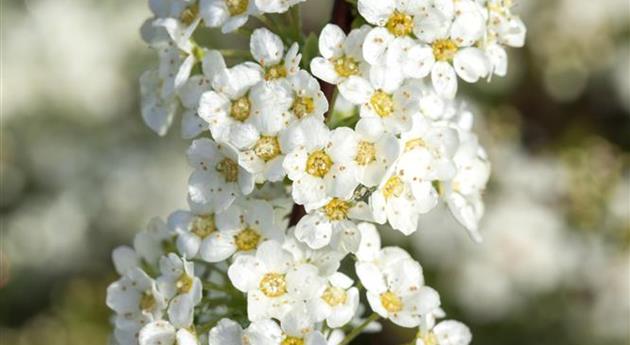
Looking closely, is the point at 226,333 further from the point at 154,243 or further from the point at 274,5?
the point at 274,5

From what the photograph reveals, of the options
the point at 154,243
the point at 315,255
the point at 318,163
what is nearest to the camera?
the point at 318,163

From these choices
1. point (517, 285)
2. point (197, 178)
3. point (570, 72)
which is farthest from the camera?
point (570, 72)

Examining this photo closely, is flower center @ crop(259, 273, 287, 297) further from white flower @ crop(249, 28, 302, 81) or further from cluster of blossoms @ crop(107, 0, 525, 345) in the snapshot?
white flower @ crop(249, 28, 302, 81)

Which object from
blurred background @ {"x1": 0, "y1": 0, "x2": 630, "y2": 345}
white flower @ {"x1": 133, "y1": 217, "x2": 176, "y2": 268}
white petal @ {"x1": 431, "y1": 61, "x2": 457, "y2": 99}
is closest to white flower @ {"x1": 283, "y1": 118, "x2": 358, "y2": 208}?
white petal @ {"x1": 431, "y1": 61, "x2": 457, "y2": 99}

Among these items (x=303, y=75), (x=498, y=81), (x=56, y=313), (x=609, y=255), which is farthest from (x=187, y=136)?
(x=498, y=81)

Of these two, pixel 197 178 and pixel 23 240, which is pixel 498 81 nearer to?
pixel 23 240

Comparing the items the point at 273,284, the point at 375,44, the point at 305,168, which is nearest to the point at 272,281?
the point at 273,284

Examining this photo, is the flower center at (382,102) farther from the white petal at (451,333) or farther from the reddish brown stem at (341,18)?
the white petal at (451,333)
